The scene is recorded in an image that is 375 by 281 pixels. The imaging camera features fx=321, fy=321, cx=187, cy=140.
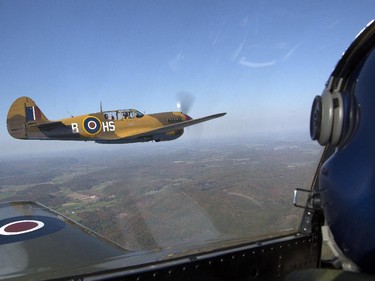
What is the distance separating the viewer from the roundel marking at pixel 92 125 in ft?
50.6

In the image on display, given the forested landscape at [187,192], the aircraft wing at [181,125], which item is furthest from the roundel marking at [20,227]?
the aircraft wing at [181,125]

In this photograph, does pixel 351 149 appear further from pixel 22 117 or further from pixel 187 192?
pixel 22 117

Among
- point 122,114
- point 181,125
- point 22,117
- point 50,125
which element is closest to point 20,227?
point 181,125

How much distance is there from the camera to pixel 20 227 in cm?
274

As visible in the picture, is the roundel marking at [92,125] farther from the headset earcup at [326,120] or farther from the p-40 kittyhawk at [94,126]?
the headset earcup at [326,120]

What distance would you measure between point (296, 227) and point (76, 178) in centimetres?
3024

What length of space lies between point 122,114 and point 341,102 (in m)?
15.7

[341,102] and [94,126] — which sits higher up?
Result: [94,126]

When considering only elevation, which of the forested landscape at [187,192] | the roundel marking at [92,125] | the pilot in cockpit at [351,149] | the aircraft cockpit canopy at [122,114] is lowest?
the forested landscape at [187,192]

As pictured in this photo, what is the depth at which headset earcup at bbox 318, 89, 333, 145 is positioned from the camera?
81 cm

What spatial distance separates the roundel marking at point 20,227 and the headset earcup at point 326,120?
254 cm

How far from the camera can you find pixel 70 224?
2.92 m

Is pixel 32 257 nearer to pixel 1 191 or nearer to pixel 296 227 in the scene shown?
pixel 296 227

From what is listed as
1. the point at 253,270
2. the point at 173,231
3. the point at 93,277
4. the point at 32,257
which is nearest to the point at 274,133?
the point at 253,270
